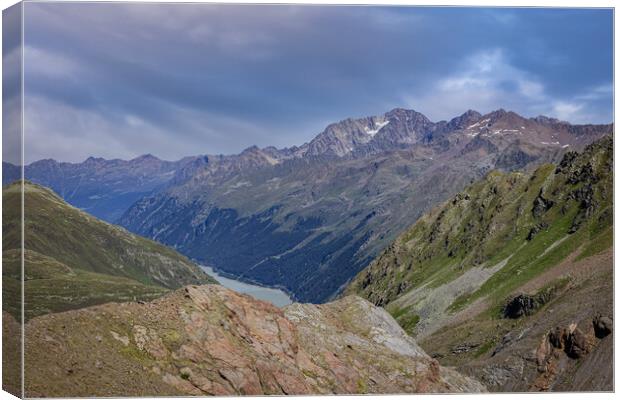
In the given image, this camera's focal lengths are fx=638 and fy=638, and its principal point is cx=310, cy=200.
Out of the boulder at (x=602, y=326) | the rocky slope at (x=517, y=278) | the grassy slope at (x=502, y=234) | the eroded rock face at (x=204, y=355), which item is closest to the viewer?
the eroded rock face at (x=204, y=355)

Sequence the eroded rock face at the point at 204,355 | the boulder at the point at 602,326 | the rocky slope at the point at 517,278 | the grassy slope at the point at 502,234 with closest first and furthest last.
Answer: the eroded rock face at the point at 204,355
the boulder at the point at 602,326
the rocky slope at the point at 517,278
the grassy slope at the point at 502,234

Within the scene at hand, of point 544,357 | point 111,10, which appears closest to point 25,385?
point 111,10

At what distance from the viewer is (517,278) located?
316 ft

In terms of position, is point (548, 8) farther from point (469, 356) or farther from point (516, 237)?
point (516, 237)

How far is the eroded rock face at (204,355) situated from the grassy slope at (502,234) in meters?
54.0

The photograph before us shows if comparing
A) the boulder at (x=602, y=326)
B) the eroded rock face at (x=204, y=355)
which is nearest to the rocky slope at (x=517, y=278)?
the boulder at (x=602, y=326)

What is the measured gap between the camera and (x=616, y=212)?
117 feet

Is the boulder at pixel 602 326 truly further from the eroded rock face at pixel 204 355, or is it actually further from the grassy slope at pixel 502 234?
the grassy slope at pixel 502 234

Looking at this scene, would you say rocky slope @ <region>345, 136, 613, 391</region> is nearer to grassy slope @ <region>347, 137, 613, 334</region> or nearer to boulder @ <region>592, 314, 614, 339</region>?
boulder @ <region>592, 314, 614, 339</region>

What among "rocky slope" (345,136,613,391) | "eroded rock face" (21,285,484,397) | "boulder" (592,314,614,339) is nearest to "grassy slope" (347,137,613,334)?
"rocky slope" (345,136,613,391)

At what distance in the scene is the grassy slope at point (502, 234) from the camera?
97.4m

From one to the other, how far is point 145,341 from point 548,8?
26.9 meters

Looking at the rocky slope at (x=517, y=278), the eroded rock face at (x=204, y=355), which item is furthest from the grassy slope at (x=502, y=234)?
the eroded rock face at (x=204, y=355)

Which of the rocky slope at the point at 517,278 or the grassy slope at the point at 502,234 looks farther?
the grassy slope at the point at 502,234
